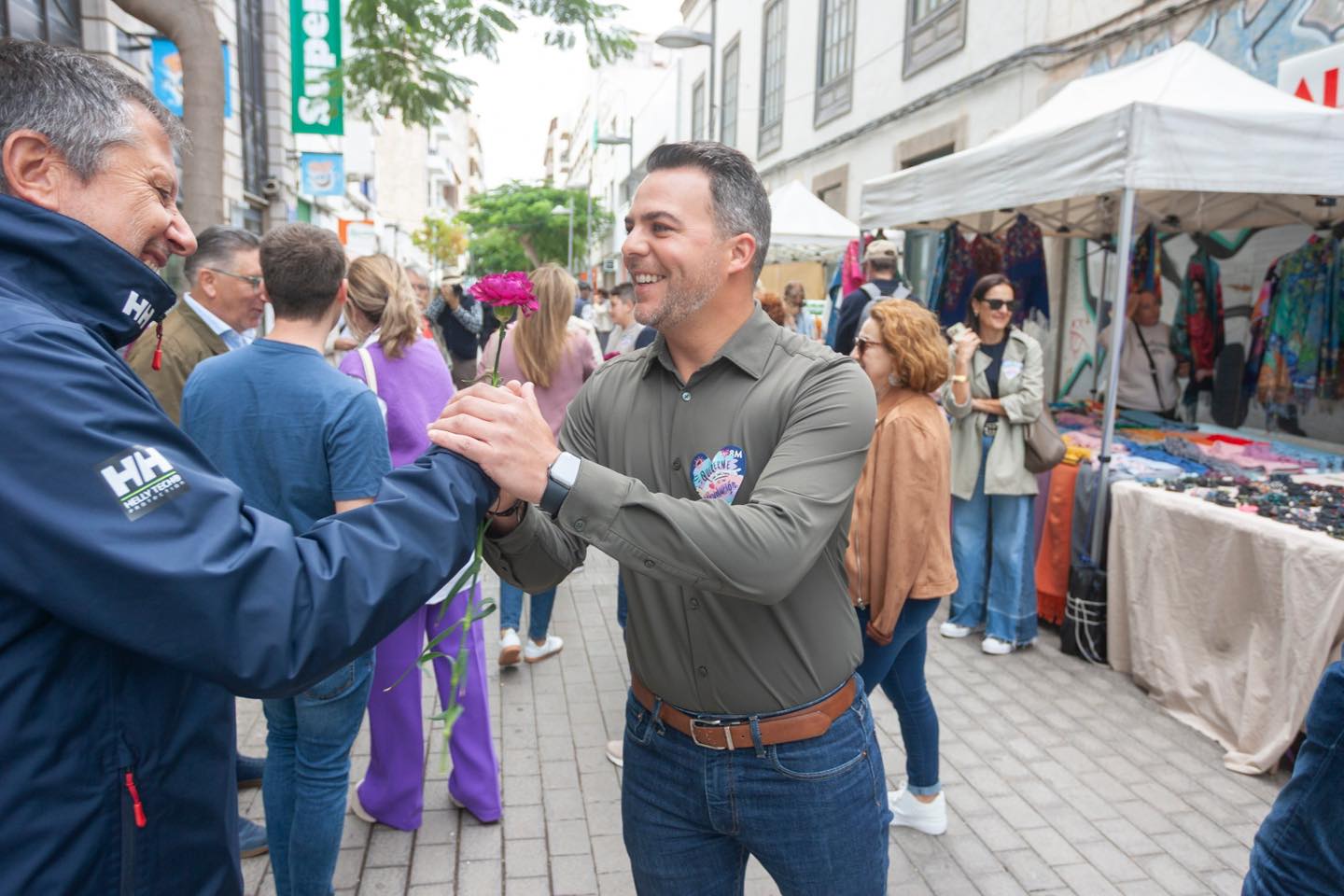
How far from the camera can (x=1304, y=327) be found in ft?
21.0

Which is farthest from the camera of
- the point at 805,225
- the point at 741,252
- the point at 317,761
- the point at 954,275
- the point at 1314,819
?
the point at 805,225

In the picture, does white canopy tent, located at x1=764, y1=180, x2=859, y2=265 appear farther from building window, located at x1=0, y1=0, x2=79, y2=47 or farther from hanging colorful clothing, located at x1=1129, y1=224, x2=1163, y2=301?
building window, located at x1=0, y1=0, x2=79, y2=47

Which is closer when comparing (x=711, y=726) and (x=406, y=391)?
(x=711, y=726)

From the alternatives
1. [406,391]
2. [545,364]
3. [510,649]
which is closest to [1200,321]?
[545,364]

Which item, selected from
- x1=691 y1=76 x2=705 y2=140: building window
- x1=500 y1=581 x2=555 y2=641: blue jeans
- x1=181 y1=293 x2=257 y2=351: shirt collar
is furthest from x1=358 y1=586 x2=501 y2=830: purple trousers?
x1=691 y1=76 x2=705 y2=140: building window

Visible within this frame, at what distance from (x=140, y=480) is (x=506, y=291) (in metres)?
0.79

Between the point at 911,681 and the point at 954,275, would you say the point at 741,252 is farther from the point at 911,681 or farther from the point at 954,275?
the point at 954,275

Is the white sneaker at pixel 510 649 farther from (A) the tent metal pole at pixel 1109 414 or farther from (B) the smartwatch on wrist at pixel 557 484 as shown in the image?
(B) the smartwatch on wrist at pixel 557 484

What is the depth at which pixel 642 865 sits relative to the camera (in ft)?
6.31

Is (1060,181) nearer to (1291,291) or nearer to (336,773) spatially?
(1291,291)

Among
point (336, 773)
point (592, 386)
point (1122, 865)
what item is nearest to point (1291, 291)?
point (1122, 865)

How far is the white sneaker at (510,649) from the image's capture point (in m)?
5.02

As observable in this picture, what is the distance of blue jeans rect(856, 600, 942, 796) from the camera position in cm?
319

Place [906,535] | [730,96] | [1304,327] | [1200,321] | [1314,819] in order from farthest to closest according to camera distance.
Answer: [730,96] < [1200,321] < [1304,327] < [906,535] < [1314,819]
